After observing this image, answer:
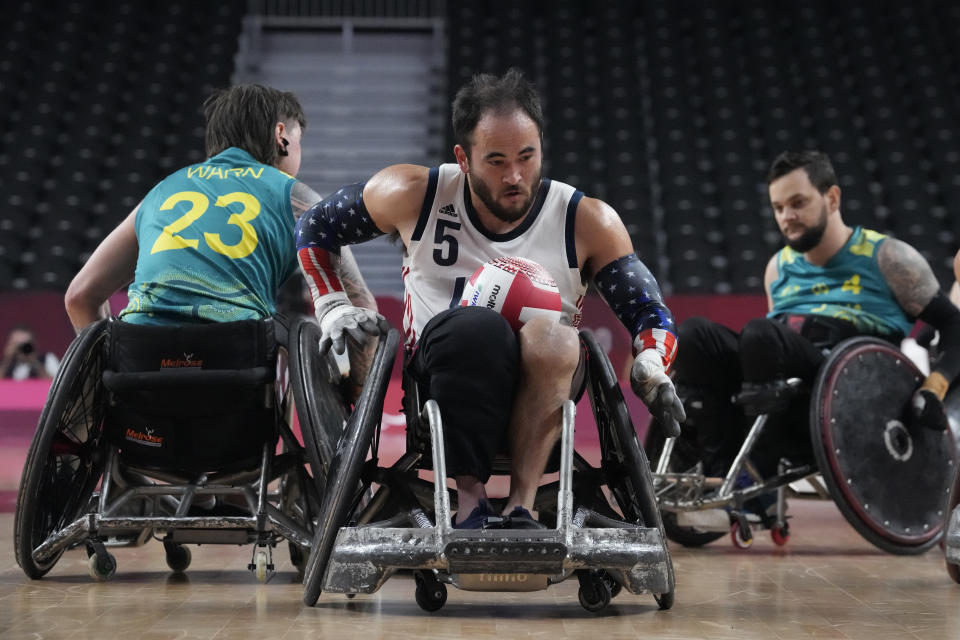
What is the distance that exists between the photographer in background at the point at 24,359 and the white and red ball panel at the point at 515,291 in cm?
510

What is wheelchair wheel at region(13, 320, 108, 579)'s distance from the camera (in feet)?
9.12

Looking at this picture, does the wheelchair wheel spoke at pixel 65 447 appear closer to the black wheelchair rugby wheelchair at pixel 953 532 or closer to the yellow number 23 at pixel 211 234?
the yellow number 23 at pixel 211 234

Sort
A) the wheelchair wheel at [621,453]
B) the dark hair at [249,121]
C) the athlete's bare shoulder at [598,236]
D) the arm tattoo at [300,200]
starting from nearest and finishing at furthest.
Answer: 1. the wheelchair wheel at [621,453]
2. the athlete's bare shoulder at [598,236]
3. the arm tattoo at [300,200]
4. the dark hair at [249,121]

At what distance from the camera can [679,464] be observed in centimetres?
409

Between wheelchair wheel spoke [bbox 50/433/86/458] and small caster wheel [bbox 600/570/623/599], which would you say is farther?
wheelchair wheel spoke [bbox 50/433/86/458]

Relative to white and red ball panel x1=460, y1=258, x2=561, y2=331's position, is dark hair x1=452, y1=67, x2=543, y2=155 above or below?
above

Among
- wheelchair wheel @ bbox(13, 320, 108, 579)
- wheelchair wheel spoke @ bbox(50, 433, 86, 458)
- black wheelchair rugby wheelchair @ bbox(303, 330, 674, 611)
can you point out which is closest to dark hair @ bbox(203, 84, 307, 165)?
wheelchair wheel @ bbox(13, 320, 108, 579)

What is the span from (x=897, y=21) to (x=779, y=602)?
44.1ft

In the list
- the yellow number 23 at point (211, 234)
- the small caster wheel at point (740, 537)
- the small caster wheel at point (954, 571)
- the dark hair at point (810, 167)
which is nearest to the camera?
the small caster wheel at point (954, 571)

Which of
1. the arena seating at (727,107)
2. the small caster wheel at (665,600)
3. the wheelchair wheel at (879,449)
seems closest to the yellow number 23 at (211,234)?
the small caster wheel at (665,600)

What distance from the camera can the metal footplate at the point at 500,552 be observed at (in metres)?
2.12

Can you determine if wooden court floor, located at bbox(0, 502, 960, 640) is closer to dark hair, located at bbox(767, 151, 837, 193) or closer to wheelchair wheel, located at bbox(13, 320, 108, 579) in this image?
wheelchair wheel, located at bbox(13, 320, 108, 579)

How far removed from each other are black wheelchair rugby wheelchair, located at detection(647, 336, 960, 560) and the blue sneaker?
1389 mm

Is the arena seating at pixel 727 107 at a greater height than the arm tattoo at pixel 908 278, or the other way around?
the arena seating at pixel 727 107
